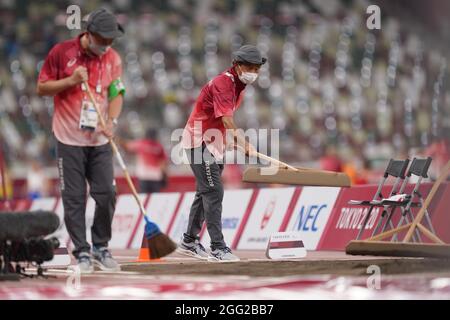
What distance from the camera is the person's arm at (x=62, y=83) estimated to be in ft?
28.1

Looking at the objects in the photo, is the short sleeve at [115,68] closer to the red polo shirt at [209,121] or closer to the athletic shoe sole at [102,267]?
the red polo shirt at [209,121]

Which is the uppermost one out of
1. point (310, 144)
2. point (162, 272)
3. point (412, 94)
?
point (162, 272)

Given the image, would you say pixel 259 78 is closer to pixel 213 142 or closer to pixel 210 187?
pixel 213 142

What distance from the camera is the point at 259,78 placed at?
35000 millimetres

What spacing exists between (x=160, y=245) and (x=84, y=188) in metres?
0.80

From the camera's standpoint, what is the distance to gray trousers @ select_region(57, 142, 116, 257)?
880 centimetres

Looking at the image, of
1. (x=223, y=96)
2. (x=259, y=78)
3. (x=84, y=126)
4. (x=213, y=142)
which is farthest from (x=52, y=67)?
(x=259, y=78)

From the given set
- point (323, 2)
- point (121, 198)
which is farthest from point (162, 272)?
point (323, 2)

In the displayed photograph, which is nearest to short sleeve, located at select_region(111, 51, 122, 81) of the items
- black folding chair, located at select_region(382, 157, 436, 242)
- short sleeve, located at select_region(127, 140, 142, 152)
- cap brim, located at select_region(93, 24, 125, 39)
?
cap brim, located at select_region(93, 24, 125, 39)

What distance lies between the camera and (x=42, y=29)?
32.4m

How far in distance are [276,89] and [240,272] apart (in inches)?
1084

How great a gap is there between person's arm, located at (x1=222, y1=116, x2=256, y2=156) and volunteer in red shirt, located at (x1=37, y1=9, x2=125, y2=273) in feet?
3.33

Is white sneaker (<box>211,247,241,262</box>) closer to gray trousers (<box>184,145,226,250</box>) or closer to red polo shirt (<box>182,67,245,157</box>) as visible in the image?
gray trousers (<box>184,145,226,250</box>)

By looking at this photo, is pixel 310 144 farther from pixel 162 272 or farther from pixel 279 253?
pixel 162 272
